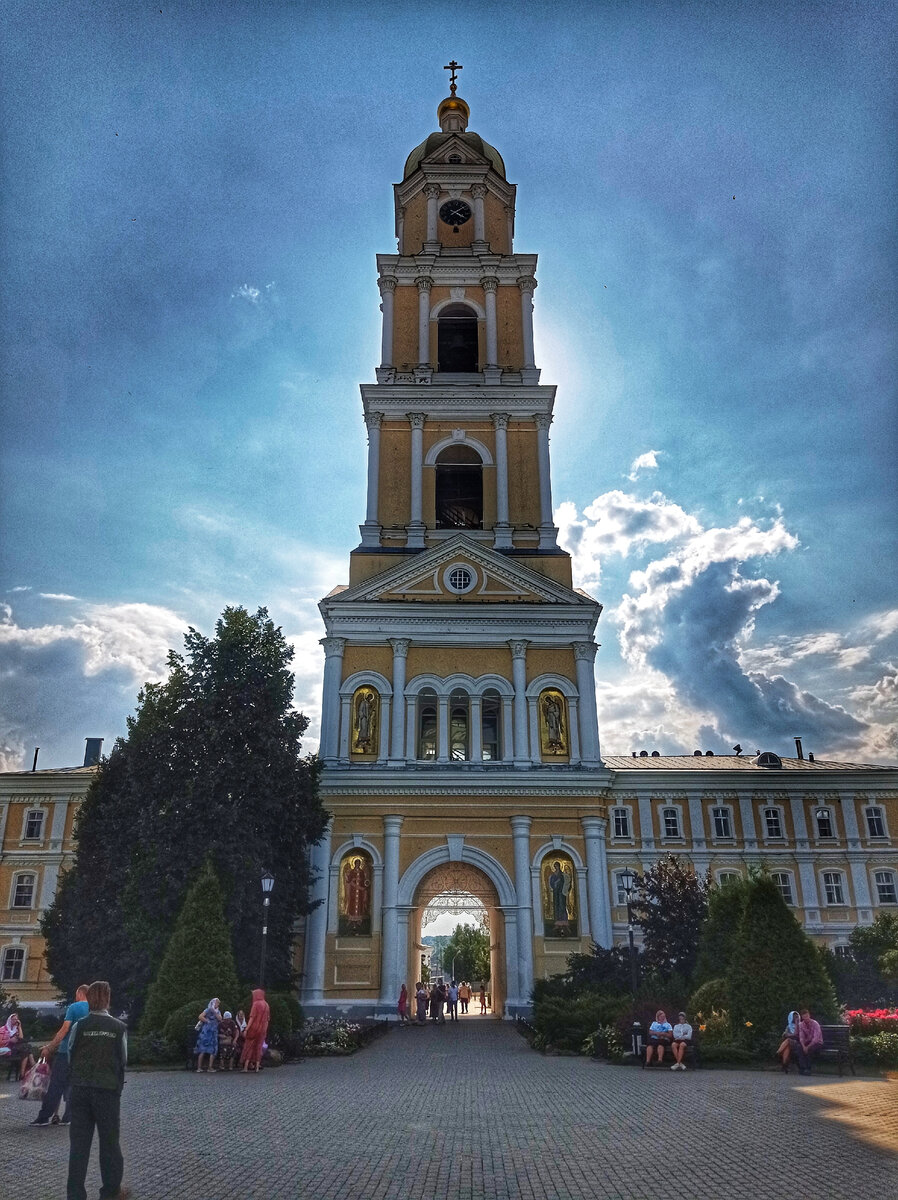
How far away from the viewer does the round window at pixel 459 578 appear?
3406cm

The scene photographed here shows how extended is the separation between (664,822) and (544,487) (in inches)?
611

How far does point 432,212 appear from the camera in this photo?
41906mm

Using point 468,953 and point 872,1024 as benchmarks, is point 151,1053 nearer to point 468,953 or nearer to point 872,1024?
point 872,1024

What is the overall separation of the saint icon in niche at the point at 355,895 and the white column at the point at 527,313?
21619 mm

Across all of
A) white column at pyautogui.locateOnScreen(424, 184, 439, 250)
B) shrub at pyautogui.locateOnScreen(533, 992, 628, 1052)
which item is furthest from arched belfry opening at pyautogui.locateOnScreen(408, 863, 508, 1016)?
white column at pyautogui.locateOnScreen(424, 184, 439, 250)

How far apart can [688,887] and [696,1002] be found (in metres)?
7.03

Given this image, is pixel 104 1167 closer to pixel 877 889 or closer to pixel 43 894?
pixel 43 894

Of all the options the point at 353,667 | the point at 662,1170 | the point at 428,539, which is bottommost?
the point at 662,1170

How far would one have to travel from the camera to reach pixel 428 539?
35688mm

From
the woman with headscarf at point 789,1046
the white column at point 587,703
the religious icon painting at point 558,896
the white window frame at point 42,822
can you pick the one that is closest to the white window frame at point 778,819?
the white column at point 587,703

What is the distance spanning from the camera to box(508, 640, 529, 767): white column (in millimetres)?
31641

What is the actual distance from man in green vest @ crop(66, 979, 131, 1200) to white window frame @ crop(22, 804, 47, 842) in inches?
1380

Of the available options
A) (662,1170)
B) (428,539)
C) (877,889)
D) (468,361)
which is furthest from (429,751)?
(662,1170)

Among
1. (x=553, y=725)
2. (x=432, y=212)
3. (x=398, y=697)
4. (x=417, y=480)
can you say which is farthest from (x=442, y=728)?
(x=432, y=212)
